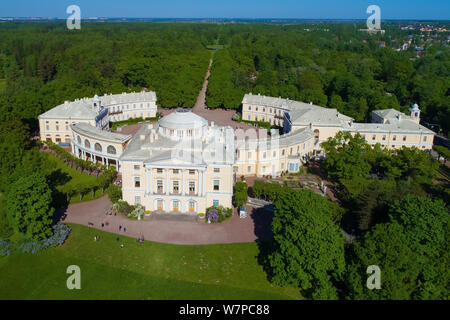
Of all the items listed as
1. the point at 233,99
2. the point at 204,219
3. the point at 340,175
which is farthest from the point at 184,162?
the point at 233,99

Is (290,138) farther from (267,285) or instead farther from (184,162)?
(267,285)

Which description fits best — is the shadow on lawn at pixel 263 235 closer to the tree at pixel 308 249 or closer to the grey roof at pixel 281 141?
the tree at pixel 308 249

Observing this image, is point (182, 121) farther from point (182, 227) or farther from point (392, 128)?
point (392, 128)

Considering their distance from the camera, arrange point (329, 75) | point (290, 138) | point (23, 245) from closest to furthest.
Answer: point (23, 245)
point (290, 138)
point (329, 75)

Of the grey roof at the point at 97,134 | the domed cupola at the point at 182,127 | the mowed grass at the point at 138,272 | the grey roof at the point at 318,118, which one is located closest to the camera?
the mowed grass at the point at 138,272

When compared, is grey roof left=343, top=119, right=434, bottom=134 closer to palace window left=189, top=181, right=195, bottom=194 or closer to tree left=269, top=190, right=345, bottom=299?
palace window left=189, top=181, right=195, bottom=194

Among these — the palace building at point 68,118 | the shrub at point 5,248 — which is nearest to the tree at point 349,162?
the shrub at point 5,248
